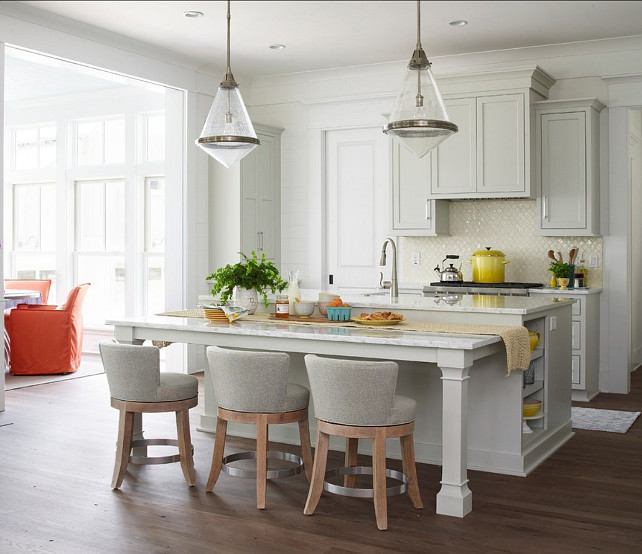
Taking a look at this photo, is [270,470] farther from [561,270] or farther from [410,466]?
[561,270]

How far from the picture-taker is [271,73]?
318 inches

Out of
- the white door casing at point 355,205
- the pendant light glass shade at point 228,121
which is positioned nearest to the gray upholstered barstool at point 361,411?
the pendant light glass shade at point 228,121

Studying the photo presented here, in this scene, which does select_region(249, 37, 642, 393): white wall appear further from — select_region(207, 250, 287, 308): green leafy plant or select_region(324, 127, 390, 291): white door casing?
select_region(207, 250, 287, 308): green leafy plant

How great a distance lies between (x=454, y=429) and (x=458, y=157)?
3729 mm

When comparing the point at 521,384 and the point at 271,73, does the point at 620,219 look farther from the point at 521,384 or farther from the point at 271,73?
the point at 271,73

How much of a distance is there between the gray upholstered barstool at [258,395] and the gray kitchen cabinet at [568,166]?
3.63 metres

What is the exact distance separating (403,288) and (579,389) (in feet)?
5.52

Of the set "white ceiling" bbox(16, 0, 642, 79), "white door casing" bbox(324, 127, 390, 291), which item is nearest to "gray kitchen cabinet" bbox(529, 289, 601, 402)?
"white door casing" bbox(324, 127, 390, 291)

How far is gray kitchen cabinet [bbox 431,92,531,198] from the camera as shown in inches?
261

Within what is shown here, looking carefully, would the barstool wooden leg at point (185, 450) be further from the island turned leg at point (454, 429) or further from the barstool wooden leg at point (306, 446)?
the island turned leg at point (454, 429)

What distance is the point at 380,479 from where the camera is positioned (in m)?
3.49

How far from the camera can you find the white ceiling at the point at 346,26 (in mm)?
5812

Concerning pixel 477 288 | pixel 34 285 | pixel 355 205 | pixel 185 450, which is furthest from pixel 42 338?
pixel 477 288

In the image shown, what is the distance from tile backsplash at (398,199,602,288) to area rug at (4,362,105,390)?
3063 mm
